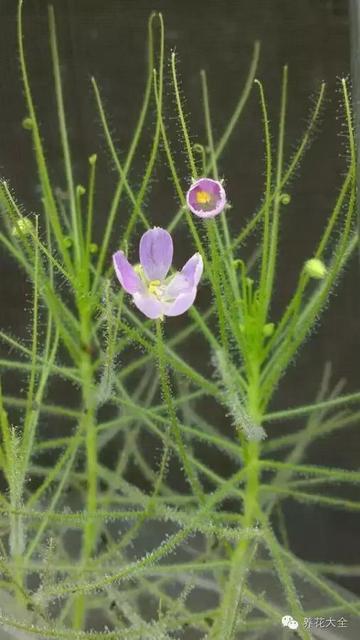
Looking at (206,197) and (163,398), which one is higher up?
(206,197)

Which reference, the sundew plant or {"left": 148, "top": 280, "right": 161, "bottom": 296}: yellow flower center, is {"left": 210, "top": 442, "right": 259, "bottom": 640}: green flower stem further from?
{"left": 148, "top": 280, "right": 161, "bottom": 296}: yellow flower center

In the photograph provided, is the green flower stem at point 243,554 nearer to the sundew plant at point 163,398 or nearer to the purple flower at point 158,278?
the sundew plant at point 163,398

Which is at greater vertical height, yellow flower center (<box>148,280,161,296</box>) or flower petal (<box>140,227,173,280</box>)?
flower petal (<box>140,227,173,280</box>)

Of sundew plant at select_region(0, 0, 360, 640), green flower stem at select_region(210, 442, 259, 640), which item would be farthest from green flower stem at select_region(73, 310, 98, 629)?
green flower stem at select_region(210, 442, 259, 640)

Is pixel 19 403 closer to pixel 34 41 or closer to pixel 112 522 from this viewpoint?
pixel 112 522

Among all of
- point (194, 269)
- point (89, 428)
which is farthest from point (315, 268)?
point (89, 428)

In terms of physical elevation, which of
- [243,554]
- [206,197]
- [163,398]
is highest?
[206,197]

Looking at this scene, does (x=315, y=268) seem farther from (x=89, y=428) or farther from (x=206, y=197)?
(x=89, y=428)

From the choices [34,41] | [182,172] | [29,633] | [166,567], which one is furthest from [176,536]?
[34,41]
